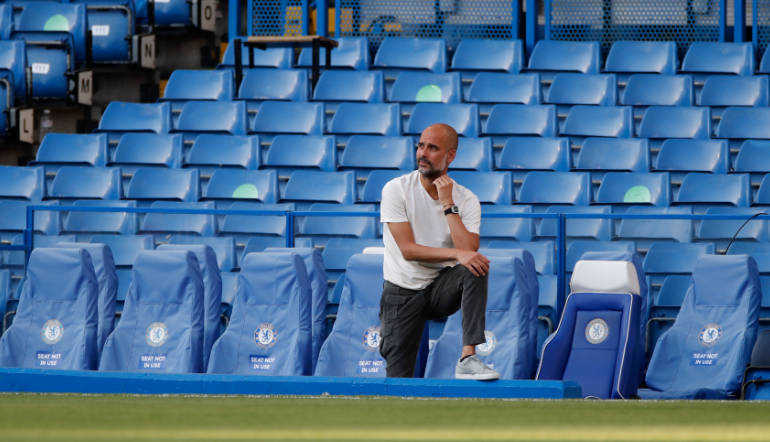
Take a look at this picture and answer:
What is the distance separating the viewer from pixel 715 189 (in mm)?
9328

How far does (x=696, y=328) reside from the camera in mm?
7508

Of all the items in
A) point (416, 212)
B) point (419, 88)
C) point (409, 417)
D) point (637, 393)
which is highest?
point (419, 88)

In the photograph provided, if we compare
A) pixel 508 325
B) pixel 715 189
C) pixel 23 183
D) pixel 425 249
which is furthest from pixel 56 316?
pixel 715 189

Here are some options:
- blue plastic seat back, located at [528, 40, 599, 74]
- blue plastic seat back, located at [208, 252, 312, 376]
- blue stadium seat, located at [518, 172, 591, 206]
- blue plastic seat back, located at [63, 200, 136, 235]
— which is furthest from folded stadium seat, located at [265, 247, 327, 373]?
blue plastic seat back, located at [528, 40, 599, 74]

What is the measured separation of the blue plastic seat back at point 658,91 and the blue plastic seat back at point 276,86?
2717 millimetres

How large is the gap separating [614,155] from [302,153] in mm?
2428

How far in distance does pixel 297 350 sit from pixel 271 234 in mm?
1154

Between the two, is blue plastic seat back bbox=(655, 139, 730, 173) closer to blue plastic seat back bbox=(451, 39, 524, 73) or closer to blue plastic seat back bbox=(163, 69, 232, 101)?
blue plastic seat back bbox=(451, 39, 524, 73)

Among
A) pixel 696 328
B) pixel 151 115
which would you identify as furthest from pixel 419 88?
pixel 696 328

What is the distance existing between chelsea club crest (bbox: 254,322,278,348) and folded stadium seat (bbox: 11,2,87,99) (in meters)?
4.49

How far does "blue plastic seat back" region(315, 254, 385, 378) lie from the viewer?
7.61m

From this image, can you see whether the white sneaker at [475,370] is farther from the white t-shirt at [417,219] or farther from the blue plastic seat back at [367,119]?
the blue plastic seat back at [367,119]

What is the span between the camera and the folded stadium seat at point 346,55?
11164mm

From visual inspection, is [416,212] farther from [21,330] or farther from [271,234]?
[21,330]
